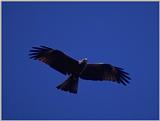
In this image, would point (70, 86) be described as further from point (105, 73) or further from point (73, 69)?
point (105, 73)

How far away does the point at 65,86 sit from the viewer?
978cm

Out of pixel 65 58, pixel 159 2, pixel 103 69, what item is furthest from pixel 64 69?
pixel 159 2

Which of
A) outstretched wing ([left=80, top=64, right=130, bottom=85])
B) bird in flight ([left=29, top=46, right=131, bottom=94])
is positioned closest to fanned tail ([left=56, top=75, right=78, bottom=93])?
bird in flight ([left=29, top=46, right=131, bottom=94])

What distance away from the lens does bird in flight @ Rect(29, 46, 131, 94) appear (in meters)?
9.87

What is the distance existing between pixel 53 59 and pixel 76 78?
2.46 ft

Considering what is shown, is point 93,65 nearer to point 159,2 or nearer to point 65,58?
point 65,58

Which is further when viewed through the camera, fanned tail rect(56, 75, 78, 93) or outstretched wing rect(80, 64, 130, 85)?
outstretched wing rect(80, 64, 130, 85)

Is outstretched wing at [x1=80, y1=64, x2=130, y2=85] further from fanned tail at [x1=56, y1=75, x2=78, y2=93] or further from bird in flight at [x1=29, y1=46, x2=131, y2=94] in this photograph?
fanned tail at [x1=56, y1=75, x2=78, y2=93]

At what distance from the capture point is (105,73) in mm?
10523

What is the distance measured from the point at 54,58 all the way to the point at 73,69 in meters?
0.54

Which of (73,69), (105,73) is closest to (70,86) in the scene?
(73,69)

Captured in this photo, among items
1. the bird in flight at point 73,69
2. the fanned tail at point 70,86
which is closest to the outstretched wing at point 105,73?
the bird in flight at point 73,69

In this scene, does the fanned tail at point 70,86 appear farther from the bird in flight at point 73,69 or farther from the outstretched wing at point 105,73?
the outstretched wing at point 105,73

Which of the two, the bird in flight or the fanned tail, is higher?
the bird in flight
